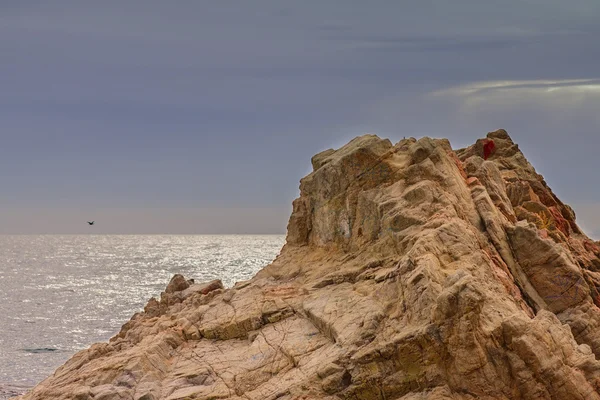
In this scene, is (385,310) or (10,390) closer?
(385,310)

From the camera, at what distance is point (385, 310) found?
1000 inches

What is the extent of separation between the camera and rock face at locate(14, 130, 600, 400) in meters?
23.1

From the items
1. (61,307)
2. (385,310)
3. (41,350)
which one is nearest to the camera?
(385,310)

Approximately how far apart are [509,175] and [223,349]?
25851 millimetres

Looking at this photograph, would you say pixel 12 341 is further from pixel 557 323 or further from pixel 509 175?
pixel 557 323

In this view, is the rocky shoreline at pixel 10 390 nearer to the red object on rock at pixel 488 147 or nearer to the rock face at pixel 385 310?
the rock face at pixel 385 310

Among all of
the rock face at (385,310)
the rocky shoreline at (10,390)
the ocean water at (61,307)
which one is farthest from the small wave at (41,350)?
the rock face at (385,310)

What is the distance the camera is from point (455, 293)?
22.8 meters

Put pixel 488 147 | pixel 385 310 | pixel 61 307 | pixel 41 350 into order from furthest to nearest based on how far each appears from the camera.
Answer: pixel 61 307 < pixel 41 350 < pixel 488 147 < pixel 385 310

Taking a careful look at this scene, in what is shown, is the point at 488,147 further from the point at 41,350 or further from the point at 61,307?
the point at 61,307

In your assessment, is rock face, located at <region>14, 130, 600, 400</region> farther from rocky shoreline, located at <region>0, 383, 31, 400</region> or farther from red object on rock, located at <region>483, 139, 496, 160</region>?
rocky shoreline, located at <region>0, 383, 31, 400</region>

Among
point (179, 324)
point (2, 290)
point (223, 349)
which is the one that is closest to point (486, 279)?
point (223, 349)

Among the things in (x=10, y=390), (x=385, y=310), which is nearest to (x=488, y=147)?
(x=385, y=310)

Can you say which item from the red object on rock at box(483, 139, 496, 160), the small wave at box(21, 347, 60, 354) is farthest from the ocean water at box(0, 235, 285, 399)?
the red object on rock at box(483, 139, 496, 160)
